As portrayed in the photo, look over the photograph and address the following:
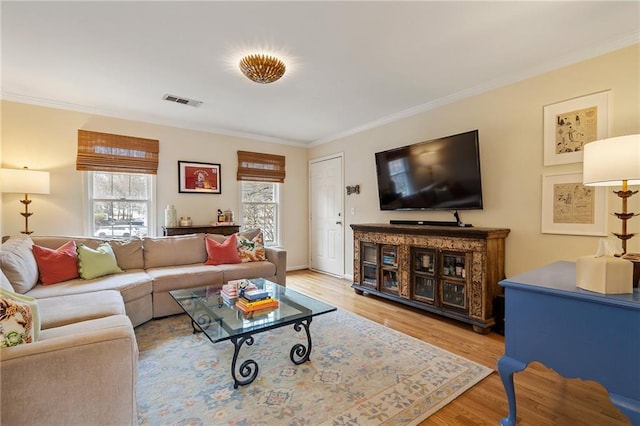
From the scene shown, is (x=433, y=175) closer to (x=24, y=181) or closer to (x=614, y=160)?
(x=614, y=160)

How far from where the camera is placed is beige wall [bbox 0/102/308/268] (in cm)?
340

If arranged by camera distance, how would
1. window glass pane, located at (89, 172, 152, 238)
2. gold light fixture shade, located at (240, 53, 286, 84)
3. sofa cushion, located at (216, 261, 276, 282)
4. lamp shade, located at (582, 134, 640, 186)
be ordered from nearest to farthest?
lamp shade, located at (582, 134, 640, 186)
gold light fixture shade, located at (240, 53, 286, 84)
sofa cushion, located at (216, 261, 276, 282)
window glass pane, located at (89, 172, 152, 238)

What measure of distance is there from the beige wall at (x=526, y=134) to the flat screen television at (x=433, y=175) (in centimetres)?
20

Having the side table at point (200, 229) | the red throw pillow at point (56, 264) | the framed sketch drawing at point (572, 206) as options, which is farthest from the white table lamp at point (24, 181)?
the framed sketch drawing at point (572, 206)

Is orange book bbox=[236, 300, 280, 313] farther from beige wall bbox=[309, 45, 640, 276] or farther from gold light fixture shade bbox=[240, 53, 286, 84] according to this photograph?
beige wall bbox=[309, 45, 640, 276]

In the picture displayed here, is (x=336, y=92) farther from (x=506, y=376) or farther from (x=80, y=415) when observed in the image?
(x=80, y=415)

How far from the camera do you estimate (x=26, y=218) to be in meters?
3.40

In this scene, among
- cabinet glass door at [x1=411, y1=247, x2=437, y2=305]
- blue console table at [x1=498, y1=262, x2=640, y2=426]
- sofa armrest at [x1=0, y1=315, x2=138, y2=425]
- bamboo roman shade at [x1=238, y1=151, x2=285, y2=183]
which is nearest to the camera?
sofa armrest at [x1=0, y1=315, x2=138, y2=425]

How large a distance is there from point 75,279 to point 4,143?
6.63ft

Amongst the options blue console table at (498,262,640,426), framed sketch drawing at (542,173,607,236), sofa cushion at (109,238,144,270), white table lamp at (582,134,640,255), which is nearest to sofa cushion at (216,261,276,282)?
sofa cushion at (109,238,144,270)

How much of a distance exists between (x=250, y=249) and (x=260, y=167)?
1.90 m

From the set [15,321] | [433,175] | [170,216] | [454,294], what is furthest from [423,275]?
[170,216]

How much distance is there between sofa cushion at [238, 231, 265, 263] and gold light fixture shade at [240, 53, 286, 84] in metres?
2.02

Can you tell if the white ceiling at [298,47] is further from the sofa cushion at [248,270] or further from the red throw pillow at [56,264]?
the sofa cushion at [248,270]
